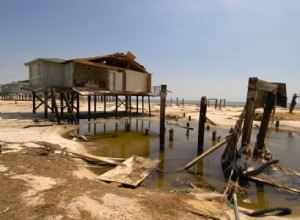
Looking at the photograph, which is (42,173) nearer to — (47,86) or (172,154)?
(172,154)

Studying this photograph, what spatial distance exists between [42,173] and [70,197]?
2.27 metres

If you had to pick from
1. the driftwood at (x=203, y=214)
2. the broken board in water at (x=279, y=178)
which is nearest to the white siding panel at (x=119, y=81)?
the broken board in water at (x=279, y=178)

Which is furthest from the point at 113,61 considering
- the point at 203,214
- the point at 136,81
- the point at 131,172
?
the point at 203,214

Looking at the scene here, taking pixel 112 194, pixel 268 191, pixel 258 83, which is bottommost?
pixel 268 191

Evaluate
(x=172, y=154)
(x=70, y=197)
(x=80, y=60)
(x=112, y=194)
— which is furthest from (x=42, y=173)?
(x=80, y=60)

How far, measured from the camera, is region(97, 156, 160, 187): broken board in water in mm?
7289

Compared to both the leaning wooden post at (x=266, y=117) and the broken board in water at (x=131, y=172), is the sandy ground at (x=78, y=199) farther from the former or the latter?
the leaning wooden post at (x=266, y=117)

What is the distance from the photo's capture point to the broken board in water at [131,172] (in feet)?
23.9

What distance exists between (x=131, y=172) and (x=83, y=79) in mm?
22155

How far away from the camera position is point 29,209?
4676mm

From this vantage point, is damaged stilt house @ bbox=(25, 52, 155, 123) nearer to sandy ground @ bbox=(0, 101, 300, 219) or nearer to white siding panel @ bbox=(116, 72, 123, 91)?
white siding panel @ bbox=(116, 72, 123, 91)

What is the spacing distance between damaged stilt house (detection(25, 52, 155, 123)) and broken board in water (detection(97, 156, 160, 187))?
12.9m

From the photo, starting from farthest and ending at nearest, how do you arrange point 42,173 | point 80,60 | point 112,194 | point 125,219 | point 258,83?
point 80,60
point 258,83
point 42,173
point 112,194
point 125,219

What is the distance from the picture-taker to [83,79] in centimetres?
2784
